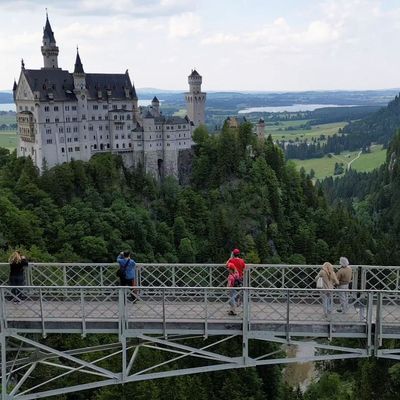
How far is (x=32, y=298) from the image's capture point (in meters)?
17.0

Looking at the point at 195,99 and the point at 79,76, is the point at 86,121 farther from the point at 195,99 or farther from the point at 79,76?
the point at 195,99

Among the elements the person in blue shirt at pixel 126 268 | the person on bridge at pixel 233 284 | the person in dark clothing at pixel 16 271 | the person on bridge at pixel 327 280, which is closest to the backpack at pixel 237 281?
the person on bridge at pixel 233 284

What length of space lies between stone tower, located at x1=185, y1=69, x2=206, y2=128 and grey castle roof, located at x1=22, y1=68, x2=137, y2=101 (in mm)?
11677

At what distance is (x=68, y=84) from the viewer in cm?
7788

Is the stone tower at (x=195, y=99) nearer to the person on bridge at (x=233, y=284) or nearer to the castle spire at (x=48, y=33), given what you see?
the castle spire at (x=48, y=33)

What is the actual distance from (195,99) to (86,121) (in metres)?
21.9

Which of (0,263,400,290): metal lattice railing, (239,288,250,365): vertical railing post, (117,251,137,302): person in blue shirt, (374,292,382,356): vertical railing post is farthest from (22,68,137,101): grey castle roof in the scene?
(374,292,382,356): vertical railing post

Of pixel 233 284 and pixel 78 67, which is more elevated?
pixel 78 67

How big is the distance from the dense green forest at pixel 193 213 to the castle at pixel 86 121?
3169 millimetres

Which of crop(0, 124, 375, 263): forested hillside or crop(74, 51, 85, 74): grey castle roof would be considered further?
crop(74, 51, 85, 74): grey castle roof

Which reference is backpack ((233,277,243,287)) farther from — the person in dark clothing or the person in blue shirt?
the person in dark clothing

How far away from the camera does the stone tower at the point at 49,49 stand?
3216 inches

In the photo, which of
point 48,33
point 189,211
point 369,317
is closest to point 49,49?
point 48,33

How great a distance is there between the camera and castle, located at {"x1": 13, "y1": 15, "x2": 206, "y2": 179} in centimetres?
7475
